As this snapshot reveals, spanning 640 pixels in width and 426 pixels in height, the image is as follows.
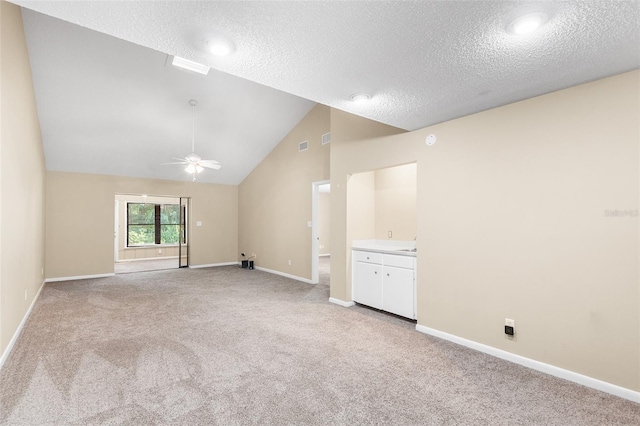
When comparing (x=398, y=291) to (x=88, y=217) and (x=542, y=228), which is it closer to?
(x=542, y=228)

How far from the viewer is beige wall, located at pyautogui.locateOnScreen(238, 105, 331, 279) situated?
6520 millimetres

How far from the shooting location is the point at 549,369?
265cm

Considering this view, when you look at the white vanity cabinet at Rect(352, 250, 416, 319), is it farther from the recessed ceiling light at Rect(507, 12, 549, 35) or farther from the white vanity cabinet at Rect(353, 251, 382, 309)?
the recessed ceiling light at Rect(507, 12, 549, 35)

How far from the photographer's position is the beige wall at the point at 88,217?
6.58 meters

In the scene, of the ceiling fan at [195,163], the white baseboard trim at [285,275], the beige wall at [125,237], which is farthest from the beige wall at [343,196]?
the beige wall at [125,237]

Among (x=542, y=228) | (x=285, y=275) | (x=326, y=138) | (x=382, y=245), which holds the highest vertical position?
(x=326, y=138)

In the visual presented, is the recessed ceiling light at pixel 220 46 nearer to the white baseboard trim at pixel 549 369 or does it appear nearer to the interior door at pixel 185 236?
the white baseboard trim at pixel 549 369

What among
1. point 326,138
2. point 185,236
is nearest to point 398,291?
point 326,138

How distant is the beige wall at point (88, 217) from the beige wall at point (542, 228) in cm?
680

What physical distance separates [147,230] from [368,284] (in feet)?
31.1

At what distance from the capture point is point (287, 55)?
211 centimetres

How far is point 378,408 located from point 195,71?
5.19 metres

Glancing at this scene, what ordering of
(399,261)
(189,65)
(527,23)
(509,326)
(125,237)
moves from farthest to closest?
(125,237)
(189,65)
(399,261)
(509,326)
(527,23)

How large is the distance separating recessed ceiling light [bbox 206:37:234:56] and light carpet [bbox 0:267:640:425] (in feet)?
8.11
